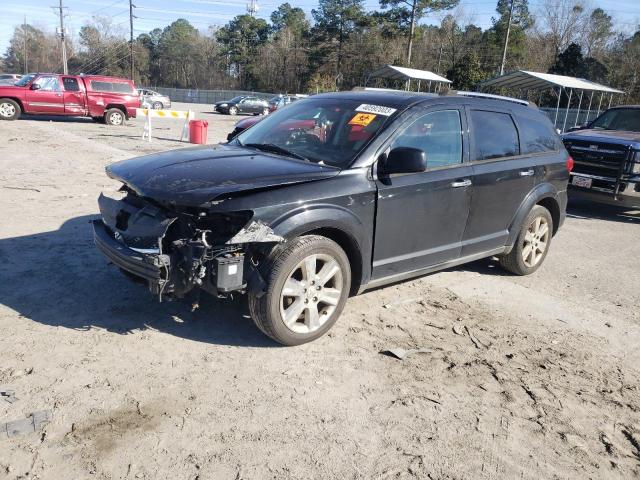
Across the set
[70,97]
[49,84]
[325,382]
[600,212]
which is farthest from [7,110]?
[325,382]

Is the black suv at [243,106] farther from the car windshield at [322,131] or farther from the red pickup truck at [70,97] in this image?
the car windshield at [322,131]

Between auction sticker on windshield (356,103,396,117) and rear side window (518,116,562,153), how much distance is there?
186cm

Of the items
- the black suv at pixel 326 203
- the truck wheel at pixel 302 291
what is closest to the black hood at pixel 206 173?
the black suv at pixel 326 203

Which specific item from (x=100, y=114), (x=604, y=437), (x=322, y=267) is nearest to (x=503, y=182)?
(x=322, y=267)

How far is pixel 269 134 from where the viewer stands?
16.4 ft

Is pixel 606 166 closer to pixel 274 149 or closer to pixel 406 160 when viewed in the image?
pixel 406 160

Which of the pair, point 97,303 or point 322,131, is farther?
point 322,131

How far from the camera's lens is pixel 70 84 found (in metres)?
20.1

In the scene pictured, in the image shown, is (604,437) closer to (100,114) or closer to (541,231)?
(541,231)

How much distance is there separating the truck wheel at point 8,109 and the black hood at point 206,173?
18.4 m

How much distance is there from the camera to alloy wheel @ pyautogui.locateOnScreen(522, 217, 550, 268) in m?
5.89

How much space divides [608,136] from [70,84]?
60.1ft

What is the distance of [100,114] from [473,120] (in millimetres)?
19283

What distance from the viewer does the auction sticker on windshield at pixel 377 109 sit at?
4.48 metres
